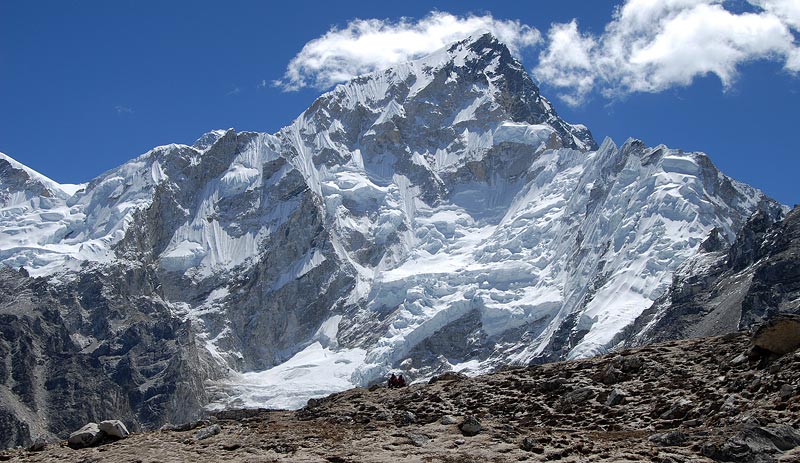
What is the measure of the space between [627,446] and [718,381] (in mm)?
8414

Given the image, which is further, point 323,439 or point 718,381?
point 718,381

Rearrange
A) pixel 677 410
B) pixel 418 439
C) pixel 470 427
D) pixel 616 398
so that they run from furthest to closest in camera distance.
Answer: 1. pixel 616 398
2. pixel 677 410
3. pixel 470 427
4. pixel 418 439

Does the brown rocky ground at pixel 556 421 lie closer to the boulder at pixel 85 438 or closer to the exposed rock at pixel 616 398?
the exposed rock at pixel 616 398

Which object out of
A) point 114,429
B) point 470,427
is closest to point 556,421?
point 470,427

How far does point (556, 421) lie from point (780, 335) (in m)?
8.03

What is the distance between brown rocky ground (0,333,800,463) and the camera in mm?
28766

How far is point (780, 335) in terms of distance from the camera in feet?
118

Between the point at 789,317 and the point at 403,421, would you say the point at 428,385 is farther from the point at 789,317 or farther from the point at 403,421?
the point at 789,317

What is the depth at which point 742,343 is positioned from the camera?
1577 inches

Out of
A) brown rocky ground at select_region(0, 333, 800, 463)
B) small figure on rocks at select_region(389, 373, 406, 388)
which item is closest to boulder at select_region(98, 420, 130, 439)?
brown rocky ground at select_region(0, 333, 800, 463)

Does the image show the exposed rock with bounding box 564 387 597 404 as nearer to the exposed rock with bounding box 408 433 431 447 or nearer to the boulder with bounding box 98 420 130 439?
the exposed rock with bounding box 408 433 431 447

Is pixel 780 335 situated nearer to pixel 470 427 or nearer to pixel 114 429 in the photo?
pixel 470 427

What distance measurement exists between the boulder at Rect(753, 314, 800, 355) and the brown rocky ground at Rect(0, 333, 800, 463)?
22.5 inches

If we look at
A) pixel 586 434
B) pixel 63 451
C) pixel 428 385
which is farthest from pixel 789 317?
pixel 63 451
